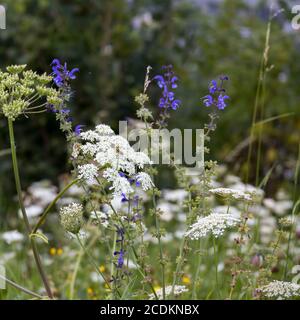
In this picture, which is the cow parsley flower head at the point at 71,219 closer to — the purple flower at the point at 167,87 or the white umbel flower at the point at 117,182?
the white umbel flower at the point at 117,182

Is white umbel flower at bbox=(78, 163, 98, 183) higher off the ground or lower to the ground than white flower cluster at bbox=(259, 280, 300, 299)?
higher

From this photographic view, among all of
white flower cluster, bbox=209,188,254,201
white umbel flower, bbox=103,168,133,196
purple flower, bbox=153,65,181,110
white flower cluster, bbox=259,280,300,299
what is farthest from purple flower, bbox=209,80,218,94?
white flower cluster, bbox=259,280,300,299

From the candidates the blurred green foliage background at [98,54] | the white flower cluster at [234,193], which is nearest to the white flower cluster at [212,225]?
the white flower cluster at [234,193]

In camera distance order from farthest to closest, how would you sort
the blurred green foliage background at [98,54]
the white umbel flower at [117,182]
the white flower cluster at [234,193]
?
the blurred green foliage background at [98,54] → the white flower cluster at [234,193] → the white umbel flower at [117,182]

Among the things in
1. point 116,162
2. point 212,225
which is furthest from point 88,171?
point 212,225

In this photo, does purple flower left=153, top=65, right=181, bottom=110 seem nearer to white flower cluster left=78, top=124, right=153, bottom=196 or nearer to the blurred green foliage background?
white flower cluster left=78, top=124, right=153, bottom=196

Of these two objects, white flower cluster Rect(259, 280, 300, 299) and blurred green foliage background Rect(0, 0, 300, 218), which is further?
blurred green foliage background Rect(0, 0, 300, 218)

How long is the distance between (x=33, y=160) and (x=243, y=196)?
304 centimetres

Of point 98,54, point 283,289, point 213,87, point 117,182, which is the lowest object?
point 283,289

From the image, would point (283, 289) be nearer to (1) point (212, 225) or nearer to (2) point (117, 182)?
(1) point (212, 225)

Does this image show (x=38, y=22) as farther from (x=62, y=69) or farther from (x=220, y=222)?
(x=220, y=222)

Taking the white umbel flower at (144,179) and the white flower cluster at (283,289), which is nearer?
the white umbel flower at (144,179)

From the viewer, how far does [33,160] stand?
15.1 ft
